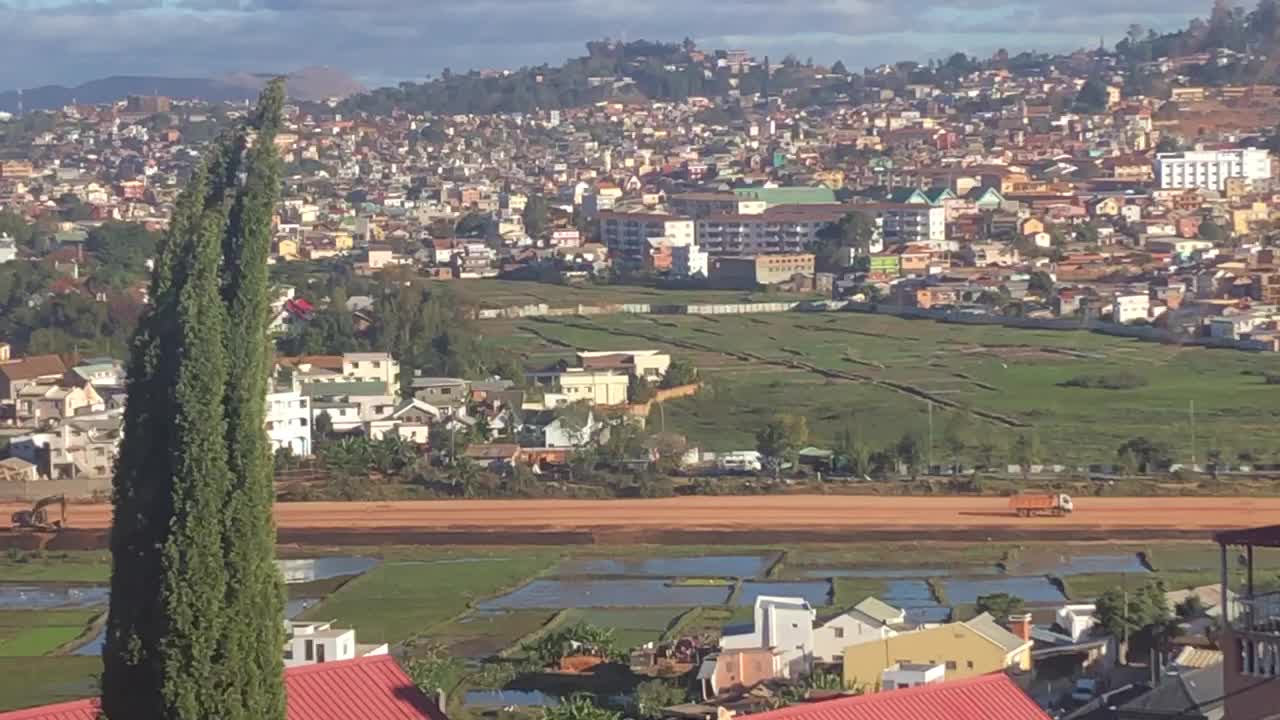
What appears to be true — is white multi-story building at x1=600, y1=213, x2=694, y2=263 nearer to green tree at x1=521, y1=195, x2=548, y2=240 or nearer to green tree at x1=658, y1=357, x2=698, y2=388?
green tree at x1=521, y1=195, x2=548, y2=240

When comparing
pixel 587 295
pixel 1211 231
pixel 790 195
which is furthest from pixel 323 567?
pixel 790 195

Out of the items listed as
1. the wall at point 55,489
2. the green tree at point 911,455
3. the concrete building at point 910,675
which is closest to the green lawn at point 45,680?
the concrete building at point 910,675

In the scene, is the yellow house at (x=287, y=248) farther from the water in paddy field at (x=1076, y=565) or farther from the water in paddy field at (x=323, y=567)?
the water in paddy field at (x=1076, y=565)

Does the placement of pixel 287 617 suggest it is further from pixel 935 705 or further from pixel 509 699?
pixel 935 705

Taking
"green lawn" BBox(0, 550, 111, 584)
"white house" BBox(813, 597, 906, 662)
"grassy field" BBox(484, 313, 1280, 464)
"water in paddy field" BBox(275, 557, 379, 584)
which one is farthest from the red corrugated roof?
"grassy field" BBox(484, 313, 1280, 464)

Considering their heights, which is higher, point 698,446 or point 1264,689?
point 1264,689

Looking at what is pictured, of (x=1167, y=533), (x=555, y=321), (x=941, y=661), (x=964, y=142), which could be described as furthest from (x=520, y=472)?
(x=964, y=142)

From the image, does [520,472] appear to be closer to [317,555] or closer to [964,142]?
[317,555]
